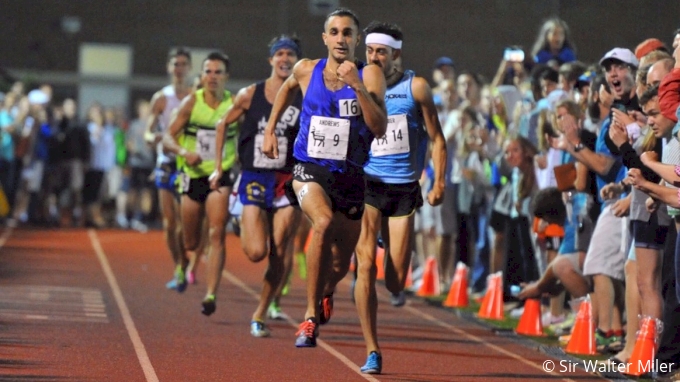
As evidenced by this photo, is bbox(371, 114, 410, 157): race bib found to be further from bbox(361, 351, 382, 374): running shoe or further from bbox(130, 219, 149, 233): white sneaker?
bbox(130, 219, 149, 233): white sneaker

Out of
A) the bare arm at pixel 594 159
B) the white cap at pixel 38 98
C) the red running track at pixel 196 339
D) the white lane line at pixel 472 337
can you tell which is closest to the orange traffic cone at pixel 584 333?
the red running track at pixel 196 339

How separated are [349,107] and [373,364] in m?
1.53

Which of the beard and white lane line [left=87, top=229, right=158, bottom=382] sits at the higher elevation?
the beard

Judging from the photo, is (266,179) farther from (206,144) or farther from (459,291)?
(459,291)

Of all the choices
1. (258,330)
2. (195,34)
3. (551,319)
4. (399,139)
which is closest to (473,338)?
(551,319)

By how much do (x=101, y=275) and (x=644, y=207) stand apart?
791cm

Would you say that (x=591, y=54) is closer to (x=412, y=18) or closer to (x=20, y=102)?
(x=412, y=18)

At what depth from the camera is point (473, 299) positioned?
14461 mm

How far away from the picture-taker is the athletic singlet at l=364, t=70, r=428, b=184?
968cm

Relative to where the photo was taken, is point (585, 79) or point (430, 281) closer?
point (585, 79)

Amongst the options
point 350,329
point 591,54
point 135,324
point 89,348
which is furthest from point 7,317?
point 591,54

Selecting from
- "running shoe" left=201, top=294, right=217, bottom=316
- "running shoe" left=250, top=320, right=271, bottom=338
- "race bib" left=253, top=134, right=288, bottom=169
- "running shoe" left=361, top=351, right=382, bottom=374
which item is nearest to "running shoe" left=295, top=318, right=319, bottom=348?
"running shoe" left=361, top=351, right=382, bottom=374

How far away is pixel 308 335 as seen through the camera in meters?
8.42

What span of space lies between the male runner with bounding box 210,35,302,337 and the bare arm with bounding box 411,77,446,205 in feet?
3.87
